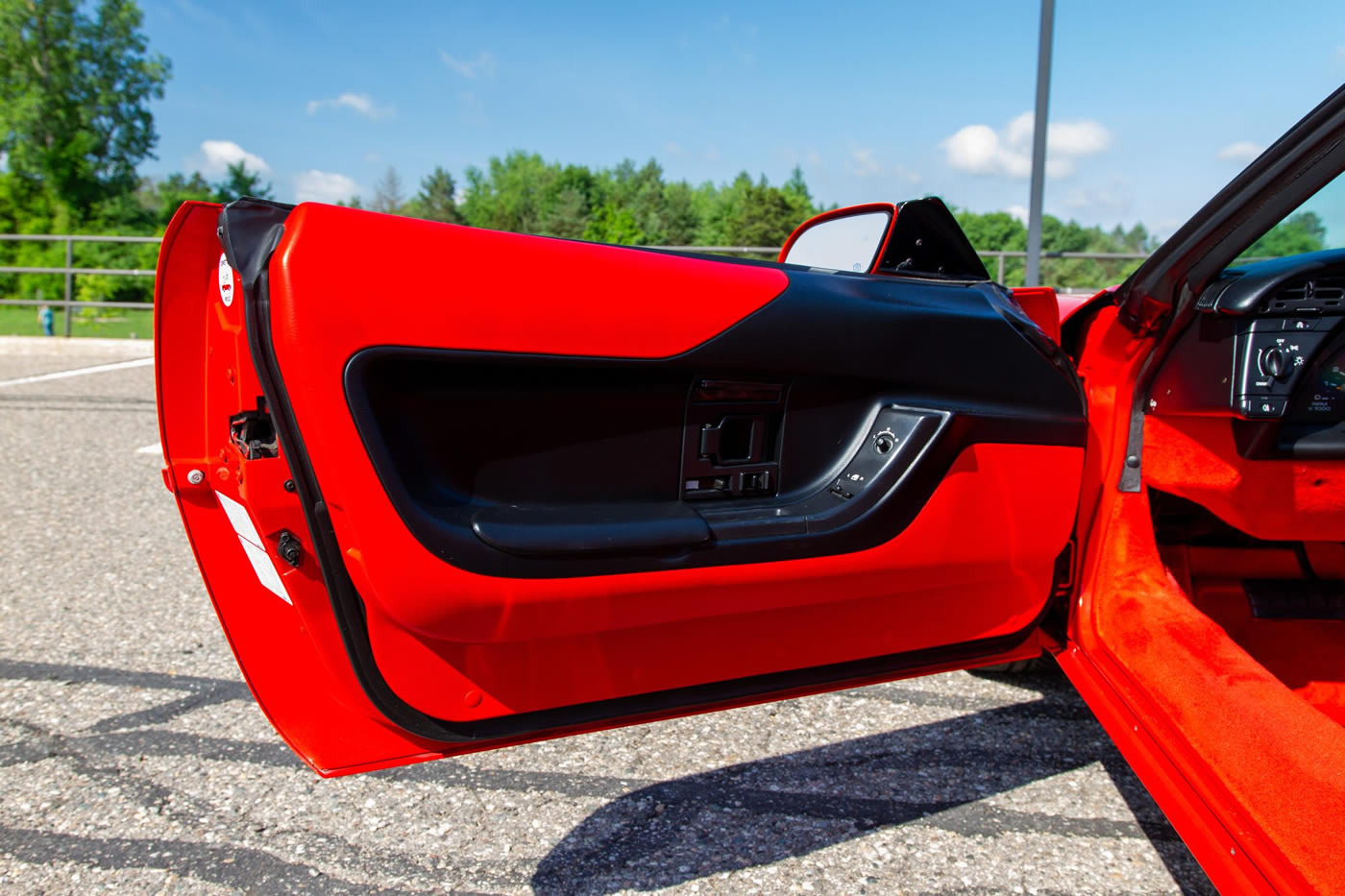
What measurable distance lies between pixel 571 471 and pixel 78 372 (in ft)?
32.1

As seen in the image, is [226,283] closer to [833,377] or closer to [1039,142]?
[833,377]

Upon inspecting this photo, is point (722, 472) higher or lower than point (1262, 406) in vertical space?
lower

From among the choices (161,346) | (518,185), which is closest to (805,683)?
(161,346)

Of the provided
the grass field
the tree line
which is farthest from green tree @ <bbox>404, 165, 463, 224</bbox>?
the grass field

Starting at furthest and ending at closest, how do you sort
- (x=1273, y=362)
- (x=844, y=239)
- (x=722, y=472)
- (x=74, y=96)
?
(x=74, y=96)
(x=844, y=239)
(x=1273, y=362)
(x=722, y=472)

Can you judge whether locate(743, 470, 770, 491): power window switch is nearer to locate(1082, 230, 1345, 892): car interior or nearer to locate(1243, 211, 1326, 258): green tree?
locate(1082, 230, 1345, 892): car interior

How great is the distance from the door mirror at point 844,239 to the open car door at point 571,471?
366 millimetres

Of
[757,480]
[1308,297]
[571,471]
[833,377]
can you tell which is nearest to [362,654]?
[571,471]

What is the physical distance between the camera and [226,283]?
1.36 m

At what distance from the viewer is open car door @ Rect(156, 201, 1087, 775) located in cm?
123

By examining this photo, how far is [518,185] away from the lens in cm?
8156

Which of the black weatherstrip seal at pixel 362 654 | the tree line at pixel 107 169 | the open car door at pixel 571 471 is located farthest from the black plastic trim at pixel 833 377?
the tree line at pixel 107 169

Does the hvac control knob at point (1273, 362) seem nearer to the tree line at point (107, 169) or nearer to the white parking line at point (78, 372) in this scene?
the white parking line at point (78, 372)

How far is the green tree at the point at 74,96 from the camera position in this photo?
48.2 metres
